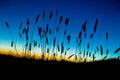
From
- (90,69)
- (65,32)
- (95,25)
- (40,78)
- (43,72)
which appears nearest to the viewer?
(40,78)

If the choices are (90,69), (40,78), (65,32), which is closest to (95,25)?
(65,32)

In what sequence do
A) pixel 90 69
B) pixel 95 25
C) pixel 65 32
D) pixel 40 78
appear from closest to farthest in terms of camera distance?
pixel 40 78 < pixel 90 69 < pixel 95 25 < pixel 65 32

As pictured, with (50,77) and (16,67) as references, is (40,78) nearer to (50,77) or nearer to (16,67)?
(50,77)

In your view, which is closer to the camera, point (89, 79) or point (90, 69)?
point (89, 79)

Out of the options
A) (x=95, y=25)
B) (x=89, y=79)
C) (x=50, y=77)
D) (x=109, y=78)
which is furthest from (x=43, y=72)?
(x=95, y=25)

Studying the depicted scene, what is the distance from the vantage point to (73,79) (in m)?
2.14

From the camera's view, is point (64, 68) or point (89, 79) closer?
point (89, 79)

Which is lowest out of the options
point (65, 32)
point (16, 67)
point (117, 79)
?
point (117, 79)

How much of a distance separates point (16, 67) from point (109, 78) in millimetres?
1104

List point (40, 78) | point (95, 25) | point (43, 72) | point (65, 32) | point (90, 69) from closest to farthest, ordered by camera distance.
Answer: point (40, 78) < point (43, 72) < point (90, 69) < point (95, 25) < point (65, 32)

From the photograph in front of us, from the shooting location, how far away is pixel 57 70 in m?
2.40

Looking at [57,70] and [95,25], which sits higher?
[95,25]

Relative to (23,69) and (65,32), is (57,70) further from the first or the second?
(65,32)

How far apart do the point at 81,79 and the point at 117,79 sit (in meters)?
0.39
